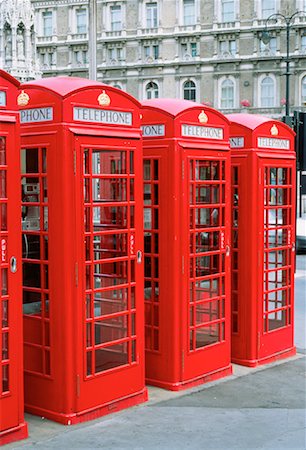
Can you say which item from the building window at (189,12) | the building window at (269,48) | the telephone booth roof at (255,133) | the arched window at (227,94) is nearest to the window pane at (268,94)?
the building window at (269,48)

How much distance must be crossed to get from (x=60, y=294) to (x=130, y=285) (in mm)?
681

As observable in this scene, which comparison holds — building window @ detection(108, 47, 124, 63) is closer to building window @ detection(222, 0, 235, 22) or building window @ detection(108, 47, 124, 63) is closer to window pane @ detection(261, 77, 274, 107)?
building window @ detection(222, 0, 235, 22)

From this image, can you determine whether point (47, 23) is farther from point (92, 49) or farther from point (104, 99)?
point (104, 99)

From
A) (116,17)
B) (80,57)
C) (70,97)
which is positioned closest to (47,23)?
(80,57)

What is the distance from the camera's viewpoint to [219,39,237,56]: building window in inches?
1875

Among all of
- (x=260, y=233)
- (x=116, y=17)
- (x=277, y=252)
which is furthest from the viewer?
(x=116, y=17)

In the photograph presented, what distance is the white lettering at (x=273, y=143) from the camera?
729 cm

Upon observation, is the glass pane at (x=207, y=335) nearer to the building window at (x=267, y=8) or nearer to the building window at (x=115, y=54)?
the building window at (x=267, y=8)

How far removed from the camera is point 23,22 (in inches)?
1224

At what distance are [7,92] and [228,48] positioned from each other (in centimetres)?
4483

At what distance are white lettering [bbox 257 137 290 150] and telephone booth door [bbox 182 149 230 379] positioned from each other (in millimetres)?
697

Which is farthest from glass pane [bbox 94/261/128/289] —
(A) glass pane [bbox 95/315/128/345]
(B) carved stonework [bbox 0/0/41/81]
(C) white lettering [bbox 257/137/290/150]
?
(B) carved stonework [bbox 0/0/41/81]

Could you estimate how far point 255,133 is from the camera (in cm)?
723

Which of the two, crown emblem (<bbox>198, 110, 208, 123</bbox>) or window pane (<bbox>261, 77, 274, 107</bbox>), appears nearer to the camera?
crown emblem (<bbox>198, 110, 208, 123</bbox>)
